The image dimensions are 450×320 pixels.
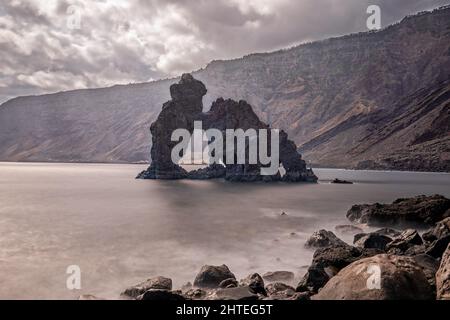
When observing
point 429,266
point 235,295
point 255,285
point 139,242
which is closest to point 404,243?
point 429,266

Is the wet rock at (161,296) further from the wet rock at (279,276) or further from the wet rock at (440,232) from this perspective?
the wet rock at (440,232)

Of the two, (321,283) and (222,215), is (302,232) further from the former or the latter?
(321,283)

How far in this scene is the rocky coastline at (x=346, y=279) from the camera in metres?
10.9

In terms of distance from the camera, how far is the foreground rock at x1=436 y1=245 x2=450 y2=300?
35.1 ft

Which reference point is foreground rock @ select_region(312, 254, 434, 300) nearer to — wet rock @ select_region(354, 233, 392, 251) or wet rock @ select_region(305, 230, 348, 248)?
wet rock @ select_region(354, 233, 392, 251)

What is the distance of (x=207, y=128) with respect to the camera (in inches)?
5059

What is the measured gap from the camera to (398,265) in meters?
11.5

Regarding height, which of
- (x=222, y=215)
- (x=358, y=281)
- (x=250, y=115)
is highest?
(x=250, y=115)

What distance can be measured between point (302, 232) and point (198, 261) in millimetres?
13049

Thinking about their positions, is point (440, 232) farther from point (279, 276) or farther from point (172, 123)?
point (172, 123)

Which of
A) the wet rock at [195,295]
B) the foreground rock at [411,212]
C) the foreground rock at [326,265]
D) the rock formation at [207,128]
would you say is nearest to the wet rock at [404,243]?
the foreground rock at [326,265]

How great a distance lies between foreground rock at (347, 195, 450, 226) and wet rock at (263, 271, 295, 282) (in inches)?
722
